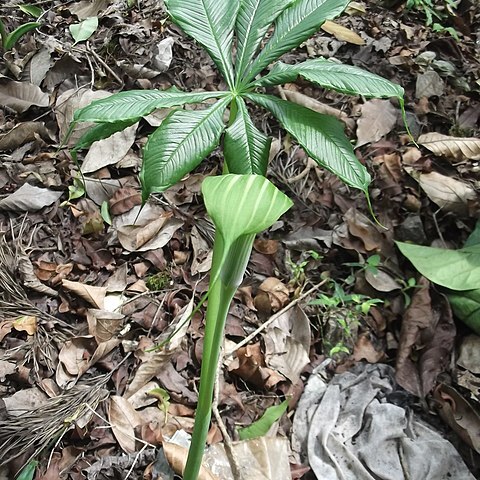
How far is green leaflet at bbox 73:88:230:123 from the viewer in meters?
0.66

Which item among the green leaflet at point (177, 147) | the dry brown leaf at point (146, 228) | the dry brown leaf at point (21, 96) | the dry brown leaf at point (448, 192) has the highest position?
the green leaflet at point (177, 147)

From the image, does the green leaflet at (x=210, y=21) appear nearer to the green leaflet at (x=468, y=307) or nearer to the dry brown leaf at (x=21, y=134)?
the green leaflet at (x=468, y=307)

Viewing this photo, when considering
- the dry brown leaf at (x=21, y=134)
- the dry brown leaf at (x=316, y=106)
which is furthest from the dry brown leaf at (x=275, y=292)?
the dry brown leaf at (x=21, y=134)

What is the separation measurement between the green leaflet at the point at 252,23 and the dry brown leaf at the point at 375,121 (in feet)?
2.91

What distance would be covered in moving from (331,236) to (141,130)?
2.13ft

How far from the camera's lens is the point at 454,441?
1136 millimetres

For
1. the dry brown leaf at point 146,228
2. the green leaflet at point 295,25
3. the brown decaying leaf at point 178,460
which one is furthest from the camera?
the dry brown leaf at point 146,228

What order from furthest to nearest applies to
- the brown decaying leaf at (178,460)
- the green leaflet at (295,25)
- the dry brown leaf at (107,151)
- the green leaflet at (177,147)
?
the dry brown leaf at (107,151), the brown decaying leaf at (178,460), the green leaflet at (295,25), the green leaflet at (177,147)

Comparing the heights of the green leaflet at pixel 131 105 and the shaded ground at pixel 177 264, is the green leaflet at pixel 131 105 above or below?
above

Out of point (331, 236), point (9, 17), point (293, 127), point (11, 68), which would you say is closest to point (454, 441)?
point (331, 236)

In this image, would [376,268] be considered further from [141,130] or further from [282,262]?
[141,130]

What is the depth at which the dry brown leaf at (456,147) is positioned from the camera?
155cm

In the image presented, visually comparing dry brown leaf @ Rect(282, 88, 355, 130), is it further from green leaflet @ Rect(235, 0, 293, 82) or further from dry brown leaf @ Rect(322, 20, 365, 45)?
Result: green leaflet @ Rect(235, 0, 293, 82)

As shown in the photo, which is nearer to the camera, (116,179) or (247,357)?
(247,357)
